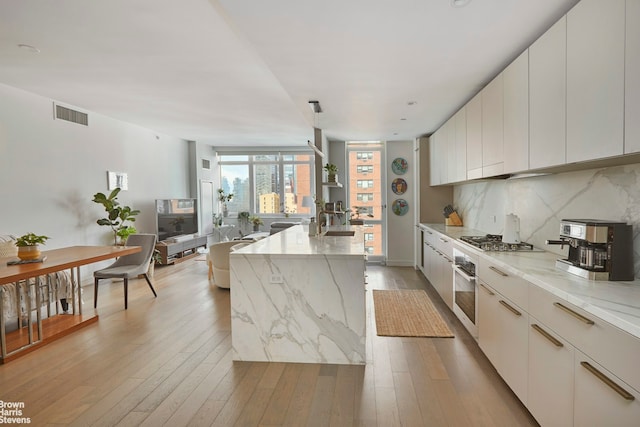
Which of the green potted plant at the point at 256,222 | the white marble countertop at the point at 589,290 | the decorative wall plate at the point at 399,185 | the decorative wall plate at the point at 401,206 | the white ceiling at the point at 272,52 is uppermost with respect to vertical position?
the white ceiling at the point at 272,52

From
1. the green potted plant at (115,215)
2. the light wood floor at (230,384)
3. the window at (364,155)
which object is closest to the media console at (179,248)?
the green potted plant at (115,215)

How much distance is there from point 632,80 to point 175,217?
7.72 m

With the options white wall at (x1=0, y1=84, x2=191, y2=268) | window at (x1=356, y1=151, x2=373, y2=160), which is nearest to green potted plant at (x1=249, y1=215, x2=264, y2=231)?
white wall at (x1=0, y1=84, x2=191, y2=268)

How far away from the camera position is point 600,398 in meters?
1.46

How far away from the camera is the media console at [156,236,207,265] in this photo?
719cm

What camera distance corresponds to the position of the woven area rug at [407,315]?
3590mm

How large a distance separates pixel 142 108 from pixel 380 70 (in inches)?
158

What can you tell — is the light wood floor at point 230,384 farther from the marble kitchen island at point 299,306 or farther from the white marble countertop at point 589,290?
the white marble countertop at point 589,290

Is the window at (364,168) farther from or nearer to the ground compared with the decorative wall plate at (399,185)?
farther from the ground

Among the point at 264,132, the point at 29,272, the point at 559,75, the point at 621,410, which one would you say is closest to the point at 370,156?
the point at 264,132

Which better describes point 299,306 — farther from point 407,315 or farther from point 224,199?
point 224,199

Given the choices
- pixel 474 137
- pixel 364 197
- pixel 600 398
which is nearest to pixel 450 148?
pixel 474 137

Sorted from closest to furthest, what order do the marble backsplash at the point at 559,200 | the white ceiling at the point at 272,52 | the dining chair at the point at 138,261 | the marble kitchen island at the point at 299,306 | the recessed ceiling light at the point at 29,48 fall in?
the marble backsplash at the point at 559,200, the white ceiling at the point at 272,52, the marble kitchen island at the point at 299,306, the recessed ceiling light at the point at 29,48, the dining chair at the point at 138,261

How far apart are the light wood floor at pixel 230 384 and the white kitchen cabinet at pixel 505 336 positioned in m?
0.16
